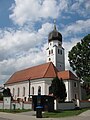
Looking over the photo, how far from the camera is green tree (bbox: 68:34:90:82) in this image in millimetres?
45519

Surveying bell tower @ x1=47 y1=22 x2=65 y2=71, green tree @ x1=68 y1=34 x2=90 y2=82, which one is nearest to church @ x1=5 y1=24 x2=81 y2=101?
bell tower @ x1=47 y1=22 x2=65 y2=71

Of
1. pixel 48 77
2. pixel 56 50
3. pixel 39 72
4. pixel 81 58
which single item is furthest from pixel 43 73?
pixel 81 58

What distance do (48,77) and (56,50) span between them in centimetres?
1442

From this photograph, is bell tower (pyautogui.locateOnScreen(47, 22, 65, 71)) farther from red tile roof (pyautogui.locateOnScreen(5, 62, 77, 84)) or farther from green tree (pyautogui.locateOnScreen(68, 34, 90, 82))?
green tree (pyautogui.locateOnScreen(68, 34, 90, 82))

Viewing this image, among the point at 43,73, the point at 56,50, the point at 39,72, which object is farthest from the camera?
the point at 56,50

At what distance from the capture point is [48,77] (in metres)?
56.8

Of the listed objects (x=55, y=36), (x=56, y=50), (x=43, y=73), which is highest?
(x=55, y=36)

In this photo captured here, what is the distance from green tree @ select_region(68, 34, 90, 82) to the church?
6952mm

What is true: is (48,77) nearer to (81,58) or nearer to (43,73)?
(43,73)

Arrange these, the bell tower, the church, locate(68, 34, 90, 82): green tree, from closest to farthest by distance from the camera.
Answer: locate(68, 34, 90, 82): green tree
the church
the bell tower

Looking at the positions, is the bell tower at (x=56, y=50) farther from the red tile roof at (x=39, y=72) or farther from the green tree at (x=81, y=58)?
the green tree at (x=81, y=58)

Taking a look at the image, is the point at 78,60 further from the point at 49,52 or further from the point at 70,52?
the point at 49,52

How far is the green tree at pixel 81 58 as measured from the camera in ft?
149

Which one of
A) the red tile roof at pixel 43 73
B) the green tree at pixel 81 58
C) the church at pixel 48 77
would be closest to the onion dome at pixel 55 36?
the church at pixel 48 77
